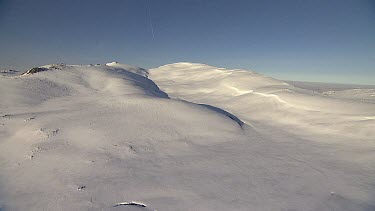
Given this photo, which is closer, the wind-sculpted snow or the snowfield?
the snowfield

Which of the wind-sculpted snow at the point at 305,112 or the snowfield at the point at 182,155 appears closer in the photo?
the snowfield at the point at 182,155

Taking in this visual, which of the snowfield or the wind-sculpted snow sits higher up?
the wind-sculpted snow

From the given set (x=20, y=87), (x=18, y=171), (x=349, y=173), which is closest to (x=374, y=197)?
(x=349, y=173)

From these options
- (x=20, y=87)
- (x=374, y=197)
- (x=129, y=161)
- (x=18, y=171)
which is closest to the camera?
(x=374, y=197)

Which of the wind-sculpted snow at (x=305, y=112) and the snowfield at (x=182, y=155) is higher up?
the wind-sculpted snow at (x=305, y=112)

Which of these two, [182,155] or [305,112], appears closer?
[182,155]

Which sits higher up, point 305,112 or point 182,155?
point 305,112

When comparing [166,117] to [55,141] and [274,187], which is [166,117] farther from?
[274,187]

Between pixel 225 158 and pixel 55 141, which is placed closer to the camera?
pixel 225 158
